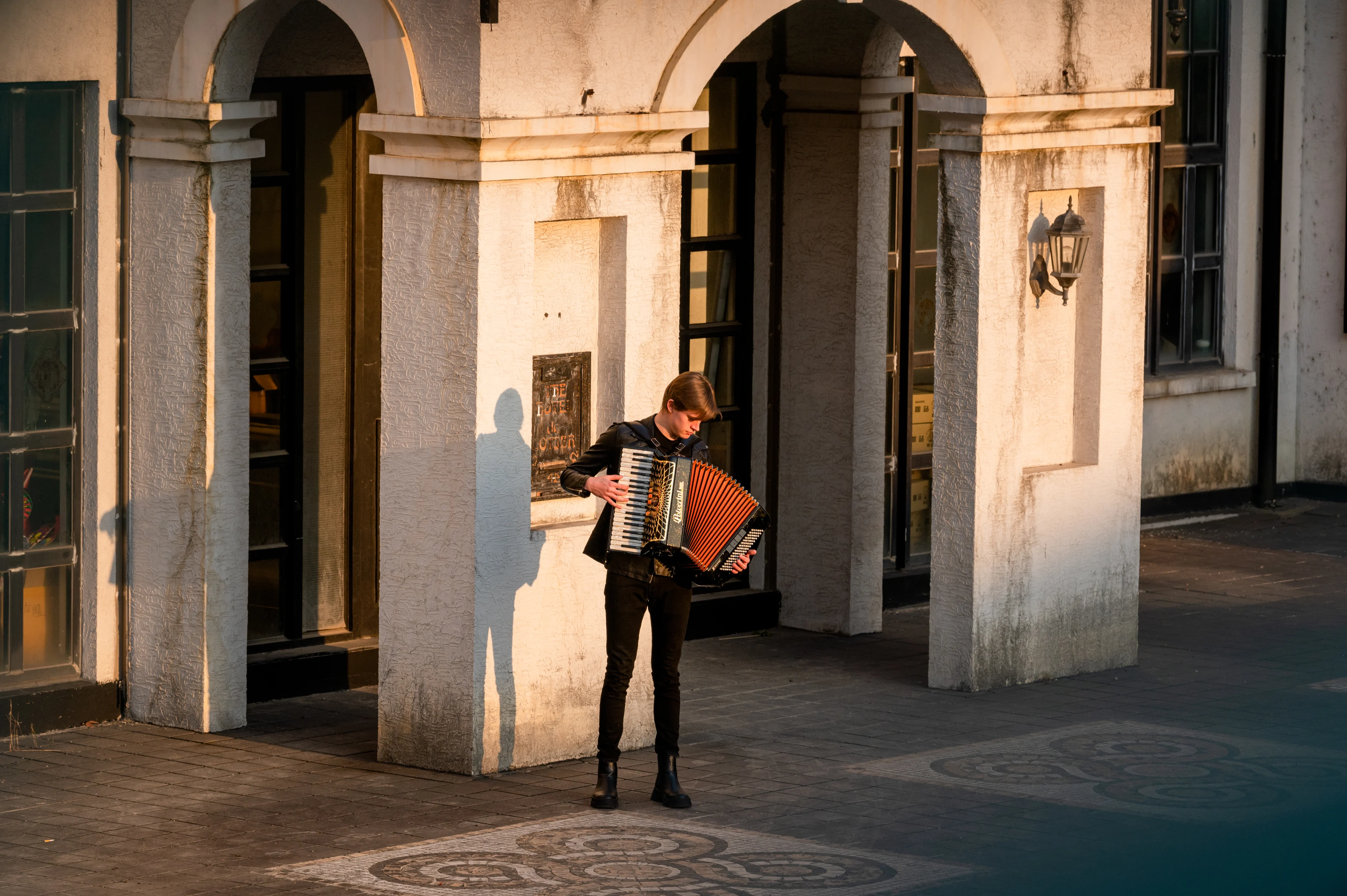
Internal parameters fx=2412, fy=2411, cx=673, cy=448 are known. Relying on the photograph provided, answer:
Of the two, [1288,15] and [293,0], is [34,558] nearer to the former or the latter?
[293,0]

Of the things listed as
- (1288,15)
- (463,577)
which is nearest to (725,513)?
(463,577)

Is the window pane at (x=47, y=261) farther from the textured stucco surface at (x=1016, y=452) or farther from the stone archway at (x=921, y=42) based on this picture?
the textured stucco surface at (x=1016, y=452)

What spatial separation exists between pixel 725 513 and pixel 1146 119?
461 cm

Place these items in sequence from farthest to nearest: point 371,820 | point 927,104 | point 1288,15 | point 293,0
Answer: point 1288,15
point 927,104
point 293,0
point 371,820

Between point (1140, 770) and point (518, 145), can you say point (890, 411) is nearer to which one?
point (1140, 770)

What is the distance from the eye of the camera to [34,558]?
38.4 ft

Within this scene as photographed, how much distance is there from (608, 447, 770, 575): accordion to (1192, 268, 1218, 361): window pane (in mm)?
9816

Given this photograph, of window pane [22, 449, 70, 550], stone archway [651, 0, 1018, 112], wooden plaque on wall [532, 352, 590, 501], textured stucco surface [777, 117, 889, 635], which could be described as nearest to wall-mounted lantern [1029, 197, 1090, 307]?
stone archway [651, 0, 1018, 112]

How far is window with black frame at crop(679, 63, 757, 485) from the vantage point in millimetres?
14352

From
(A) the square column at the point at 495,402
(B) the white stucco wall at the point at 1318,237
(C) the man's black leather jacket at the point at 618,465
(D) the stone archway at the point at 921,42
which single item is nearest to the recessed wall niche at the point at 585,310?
(A) the square column at the point at 495,402

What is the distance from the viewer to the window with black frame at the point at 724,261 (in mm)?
14352

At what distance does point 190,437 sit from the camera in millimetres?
11656

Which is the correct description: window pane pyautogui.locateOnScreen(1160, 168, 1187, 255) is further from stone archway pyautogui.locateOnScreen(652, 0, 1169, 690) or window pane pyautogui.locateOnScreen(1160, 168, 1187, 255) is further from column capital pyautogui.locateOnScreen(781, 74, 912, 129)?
stone archway pyautogui.locateOnScreen(652, 0, 1169, 690)

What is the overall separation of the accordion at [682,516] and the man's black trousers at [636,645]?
154 millimetres
